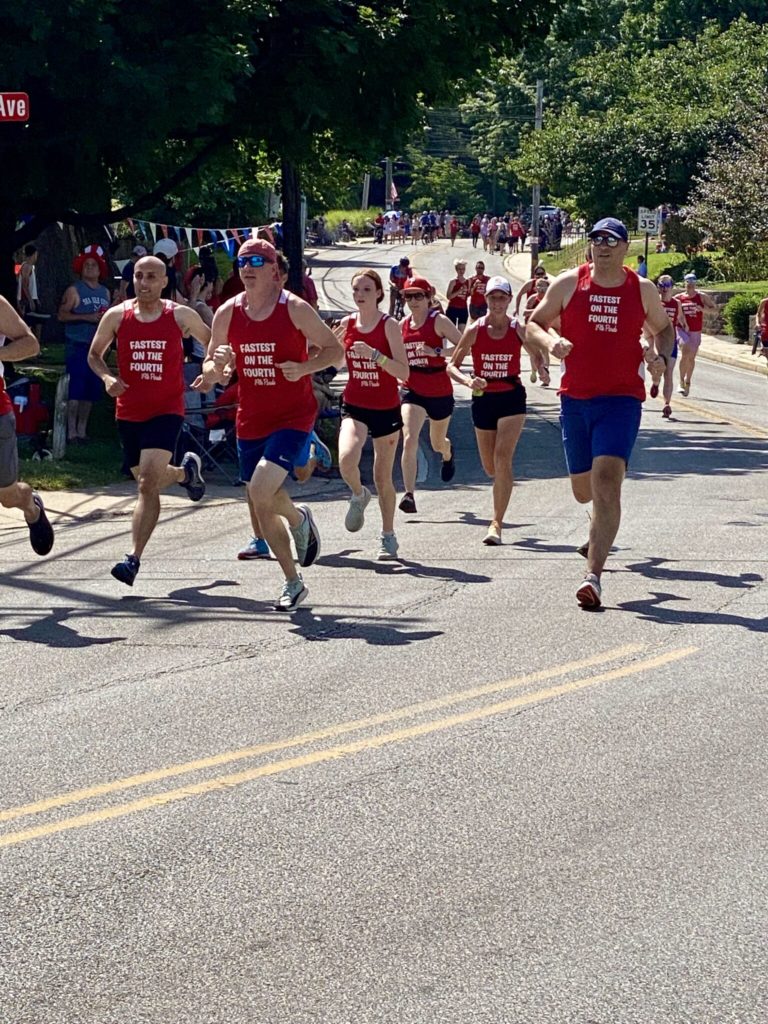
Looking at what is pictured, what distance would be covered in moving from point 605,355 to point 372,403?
220 cm

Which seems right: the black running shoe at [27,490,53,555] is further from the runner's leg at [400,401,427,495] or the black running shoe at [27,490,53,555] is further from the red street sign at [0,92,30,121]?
the runner's leg at [400,401,427,495]

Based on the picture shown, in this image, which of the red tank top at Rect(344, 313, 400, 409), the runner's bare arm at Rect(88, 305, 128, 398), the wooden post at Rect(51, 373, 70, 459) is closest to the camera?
the runner's bare arm at Rect(88, 305, 128, 398)

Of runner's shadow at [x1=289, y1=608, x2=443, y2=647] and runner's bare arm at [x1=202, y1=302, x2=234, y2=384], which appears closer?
runner's shadow at [x1=289, y1=608, x2=443, y2=647]

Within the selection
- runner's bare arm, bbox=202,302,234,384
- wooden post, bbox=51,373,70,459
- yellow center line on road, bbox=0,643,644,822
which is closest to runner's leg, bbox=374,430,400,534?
runner's bare arm, bbox=202,302,234,384

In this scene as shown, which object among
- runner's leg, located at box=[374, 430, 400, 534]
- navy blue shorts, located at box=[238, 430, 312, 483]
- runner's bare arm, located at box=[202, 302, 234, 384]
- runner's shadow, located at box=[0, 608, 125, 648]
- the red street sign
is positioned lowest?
runner's shadow, located at box=[0, 608, 125, 648]

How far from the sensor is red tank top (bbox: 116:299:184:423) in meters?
10.6

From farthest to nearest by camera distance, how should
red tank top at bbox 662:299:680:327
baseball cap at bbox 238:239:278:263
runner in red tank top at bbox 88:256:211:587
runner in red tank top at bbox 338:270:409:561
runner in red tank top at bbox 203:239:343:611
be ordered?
red tank top at bbox 662:299:680:327
runner in red tank top at bbox 338:270:409:561
runner in red tank top at bbox 88:256:211:587
runner in red tank top at bbox 203:239:343:611
baseball cap at bbox 238:239:278:263

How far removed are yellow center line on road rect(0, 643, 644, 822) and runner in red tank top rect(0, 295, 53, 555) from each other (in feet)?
11.2

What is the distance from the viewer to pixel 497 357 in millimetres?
12508

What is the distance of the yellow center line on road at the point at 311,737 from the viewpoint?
6.09 m

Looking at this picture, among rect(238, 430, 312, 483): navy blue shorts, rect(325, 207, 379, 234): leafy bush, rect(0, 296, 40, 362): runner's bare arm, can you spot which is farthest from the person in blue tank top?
rect(325, 207, 379, 234): leafy bush

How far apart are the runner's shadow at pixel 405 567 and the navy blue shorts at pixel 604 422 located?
1241 millimetres

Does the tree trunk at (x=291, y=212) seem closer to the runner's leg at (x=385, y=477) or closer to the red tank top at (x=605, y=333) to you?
the runner's leg at (x=385, y=477)

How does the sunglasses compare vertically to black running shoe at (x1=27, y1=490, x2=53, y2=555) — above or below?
above
